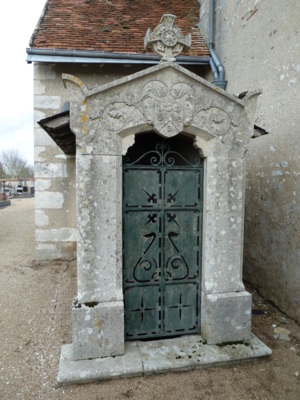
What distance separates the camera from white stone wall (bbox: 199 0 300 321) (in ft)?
12.1

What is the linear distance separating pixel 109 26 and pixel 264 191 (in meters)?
5.04

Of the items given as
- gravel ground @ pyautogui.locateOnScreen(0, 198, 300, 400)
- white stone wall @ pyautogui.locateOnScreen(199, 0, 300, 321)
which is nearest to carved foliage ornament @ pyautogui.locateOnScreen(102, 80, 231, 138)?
white stone wall @ pyautogui.locateOnScreen(199, 0, 300, 321)

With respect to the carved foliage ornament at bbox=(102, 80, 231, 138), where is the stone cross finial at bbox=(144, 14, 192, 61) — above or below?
above

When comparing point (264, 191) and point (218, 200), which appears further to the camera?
point (264, 191)

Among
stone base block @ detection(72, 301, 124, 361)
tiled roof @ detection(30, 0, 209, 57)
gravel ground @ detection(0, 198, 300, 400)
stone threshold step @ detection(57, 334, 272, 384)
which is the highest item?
tiled roof @ detection(30, 0, 209, 57)

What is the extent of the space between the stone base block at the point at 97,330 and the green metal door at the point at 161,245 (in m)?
0.29

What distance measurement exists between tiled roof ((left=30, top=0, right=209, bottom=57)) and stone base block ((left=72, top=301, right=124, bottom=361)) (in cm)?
492

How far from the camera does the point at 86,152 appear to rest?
2654 millimetres

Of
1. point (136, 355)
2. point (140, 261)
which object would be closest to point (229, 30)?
point (140, 261)

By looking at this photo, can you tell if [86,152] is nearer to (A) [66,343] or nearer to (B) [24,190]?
(A) [66,343]

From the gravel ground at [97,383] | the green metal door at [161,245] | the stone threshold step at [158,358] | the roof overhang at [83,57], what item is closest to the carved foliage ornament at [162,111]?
the green metal door at [161,245]

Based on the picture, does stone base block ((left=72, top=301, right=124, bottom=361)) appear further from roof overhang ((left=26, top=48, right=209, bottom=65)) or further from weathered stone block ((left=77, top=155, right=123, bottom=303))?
roof overhang ((left=26, top=48, right=209, bottom=65))

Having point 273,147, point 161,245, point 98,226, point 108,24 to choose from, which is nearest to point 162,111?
point 98,226

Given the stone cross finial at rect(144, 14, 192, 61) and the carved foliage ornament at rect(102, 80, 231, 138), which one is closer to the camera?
the carved foliage ornament at rect(102, 80, 231, 138)
